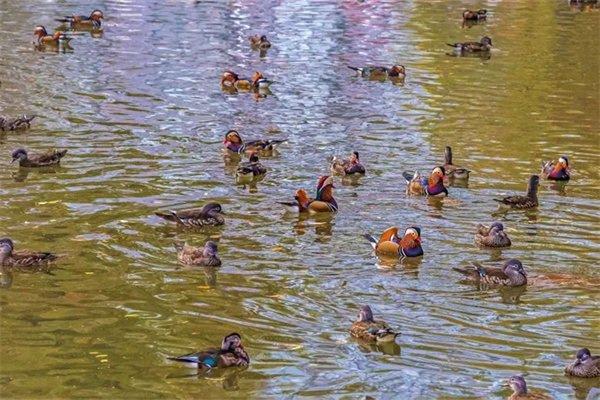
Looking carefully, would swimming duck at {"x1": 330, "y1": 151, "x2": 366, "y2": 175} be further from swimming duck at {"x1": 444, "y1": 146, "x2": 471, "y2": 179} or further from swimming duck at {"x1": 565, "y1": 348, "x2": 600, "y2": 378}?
swimming duck at {"x1": 565, "y1": 348, "x2": 600, "y2": 378}

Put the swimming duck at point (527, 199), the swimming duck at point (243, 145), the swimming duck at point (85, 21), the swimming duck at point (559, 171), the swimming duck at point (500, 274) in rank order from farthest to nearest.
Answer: the swimming duck at point (85, 21) < the swimming duck at point (243, 145) < the swimming duck at point (559, 171) < the swimming duck at point (527, 199) < the swimming duck at point (500, 274)

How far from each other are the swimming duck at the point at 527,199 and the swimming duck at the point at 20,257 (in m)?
7.45

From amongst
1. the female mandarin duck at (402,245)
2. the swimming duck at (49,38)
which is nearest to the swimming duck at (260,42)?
the swimming duck at (49,38)

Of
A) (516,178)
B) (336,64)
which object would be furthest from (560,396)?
(336,64)

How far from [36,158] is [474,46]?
18.8 meters

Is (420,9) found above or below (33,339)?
above

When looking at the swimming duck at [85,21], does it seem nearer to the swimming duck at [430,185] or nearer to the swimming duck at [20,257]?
the swimming duck at [430,185]

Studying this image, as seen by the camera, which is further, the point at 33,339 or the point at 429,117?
the point at 429,117

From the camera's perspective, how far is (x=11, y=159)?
75.8 ft

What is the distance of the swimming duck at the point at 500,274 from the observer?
1641 cm

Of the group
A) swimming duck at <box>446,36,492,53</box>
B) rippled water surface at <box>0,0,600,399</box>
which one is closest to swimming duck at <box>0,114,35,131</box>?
rippled water surface at <box>0,0,600,399</box>

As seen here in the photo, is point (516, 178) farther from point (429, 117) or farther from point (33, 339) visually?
point (33, 339)

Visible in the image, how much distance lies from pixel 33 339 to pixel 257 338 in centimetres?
238

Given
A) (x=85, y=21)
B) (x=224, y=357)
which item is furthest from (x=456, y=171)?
(x=85, y=21)
